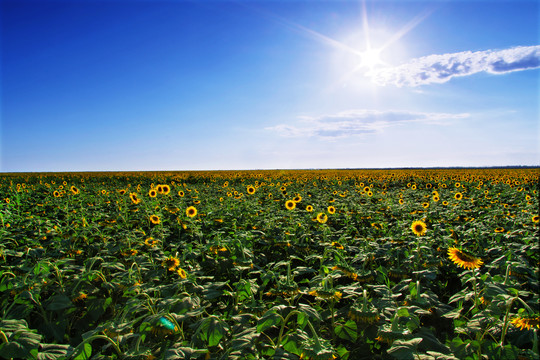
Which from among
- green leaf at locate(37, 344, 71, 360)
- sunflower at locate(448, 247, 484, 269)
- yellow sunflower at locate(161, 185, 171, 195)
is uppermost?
yellow sunflower at locate(161, 185, 171, 195)

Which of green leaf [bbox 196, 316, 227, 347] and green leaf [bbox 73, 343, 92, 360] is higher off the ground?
green leaf [bbox 196, 316, 227, 347]

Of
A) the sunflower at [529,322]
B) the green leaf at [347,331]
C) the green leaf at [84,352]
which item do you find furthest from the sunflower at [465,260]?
the green leaf at [84,352]

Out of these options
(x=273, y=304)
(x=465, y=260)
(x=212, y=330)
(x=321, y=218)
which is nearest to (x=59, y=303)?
(x=212, y=330)

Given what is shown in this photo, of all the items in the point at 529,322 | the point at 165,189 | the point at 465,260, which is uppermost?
the point at 165,189

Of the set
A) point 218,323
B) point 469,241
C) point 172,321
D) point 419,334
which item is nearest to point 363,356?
point 419,334

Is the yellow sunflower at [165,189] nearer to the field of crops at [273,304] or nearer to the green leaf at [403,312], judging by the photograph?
the field of crops at [273,304]

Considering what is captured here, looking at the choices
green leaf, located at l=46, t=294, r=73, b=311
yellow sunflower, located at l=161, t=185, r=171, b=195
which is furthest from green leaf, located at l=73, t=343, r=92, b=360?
yellow sunflower, located at l=161, t=185, r=171, b=195

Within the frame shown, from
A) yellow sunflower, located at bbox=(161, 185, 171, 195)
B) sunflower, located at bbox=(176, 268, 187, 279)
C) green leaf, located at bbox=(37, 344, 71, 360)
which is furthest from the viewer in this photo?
yellow sunflower, located at bbox=(161, 185, 171, 195)

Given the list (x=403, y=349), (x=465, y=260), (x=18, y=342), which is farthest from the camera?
(x=465, y=260)

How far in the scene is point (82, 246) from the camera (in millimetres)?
4832

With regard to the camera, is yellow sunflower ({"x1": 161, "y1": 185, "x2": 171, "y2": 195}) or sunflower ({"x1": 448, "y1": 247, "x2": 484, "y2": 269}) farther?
yellow sunflower ({"x1": 161, "y1": 185, "x2": 171, "y2": 195})

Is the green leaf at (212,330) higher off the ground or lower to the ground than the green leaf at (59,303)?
higher

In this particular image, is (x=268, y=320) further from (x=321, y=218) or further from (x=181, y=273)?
(x=321, y=218)

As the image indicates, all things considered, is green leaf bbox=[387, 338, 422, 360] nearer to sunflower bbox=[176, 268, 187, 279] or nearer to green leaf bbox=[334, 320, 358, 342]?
green leaf bbox=[334, 320, 358, 342]
